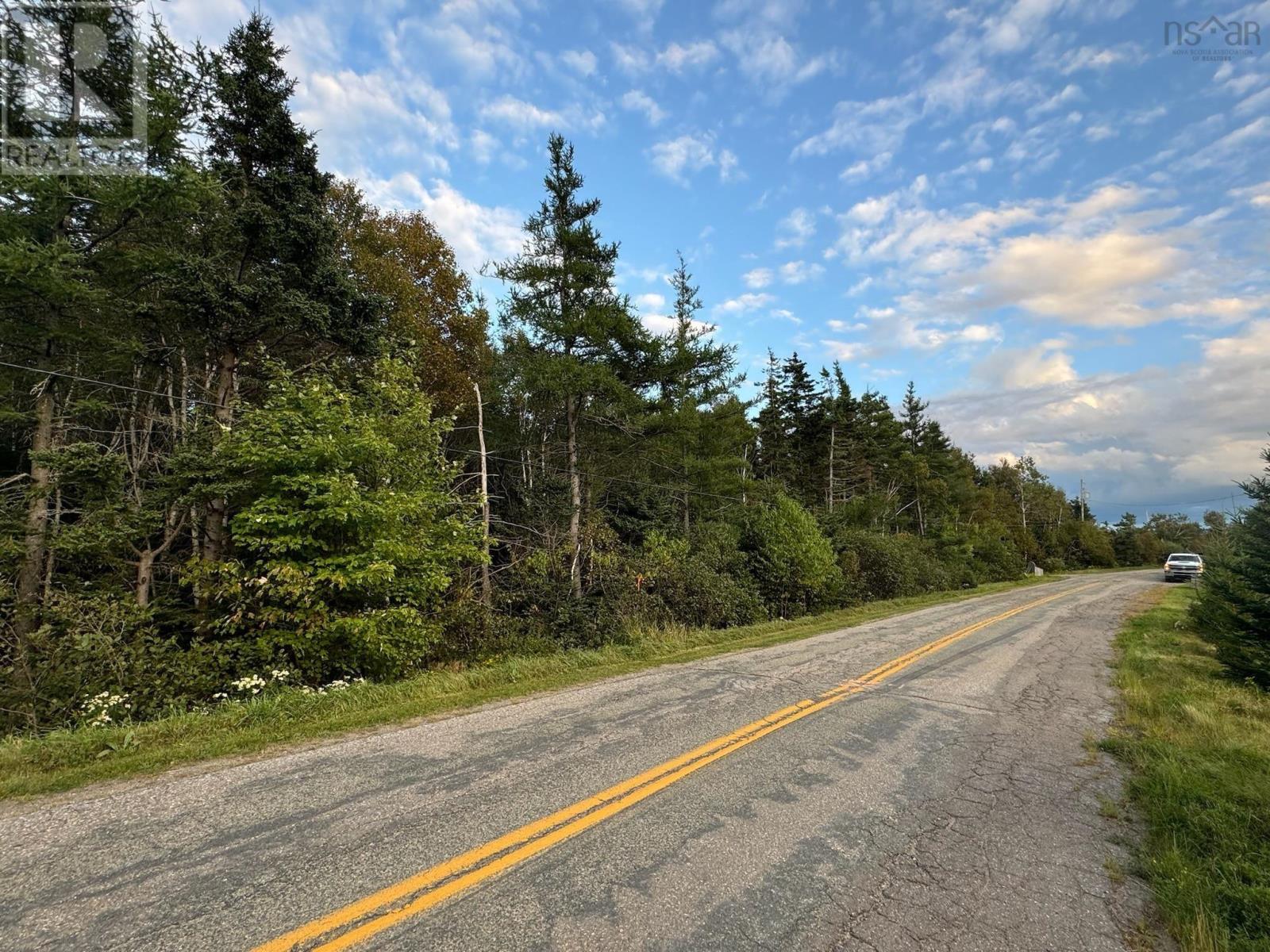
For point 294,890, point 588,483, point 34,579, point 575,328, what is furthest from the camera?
point 588,483

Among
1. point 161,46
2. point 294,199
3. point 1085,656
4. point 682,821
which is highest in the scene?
point 161,46

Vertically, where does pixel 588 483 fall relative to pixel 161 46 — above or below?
below

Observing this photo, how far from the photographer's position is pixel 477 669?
857cm

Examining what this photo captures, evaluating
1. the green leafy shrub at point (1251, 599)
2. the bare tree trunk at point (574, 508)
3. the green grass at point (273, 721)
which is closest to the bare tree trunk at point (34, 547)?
the green grass at point (273, 721)

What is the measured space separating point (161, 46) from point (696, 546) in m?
16.6

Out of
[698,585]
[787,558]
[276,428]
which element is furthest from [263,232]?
[787,558]

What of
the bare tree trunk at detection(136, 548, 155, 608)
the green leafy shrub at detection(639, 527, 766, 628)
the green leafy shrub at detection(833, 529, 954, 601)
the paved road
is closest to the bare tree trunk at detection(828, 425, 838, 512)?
the green leafy shrub at detection(833, 529, 954, 601)

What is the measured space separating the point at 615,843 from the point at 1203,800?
4837 mm

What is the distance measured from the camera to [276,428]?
8039mm

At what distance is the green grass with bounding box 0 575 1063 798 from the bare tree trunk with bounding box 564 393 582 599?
3.11 meters

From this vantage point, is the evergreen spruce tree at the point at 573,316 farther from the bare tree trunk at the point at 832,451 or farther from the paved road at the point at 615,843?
the bare tree trunk at the point at 832,451

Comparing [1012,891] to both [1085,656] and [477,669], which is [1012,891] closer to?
[477,669]

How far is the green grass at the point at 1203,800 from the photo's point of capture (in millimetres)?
2996

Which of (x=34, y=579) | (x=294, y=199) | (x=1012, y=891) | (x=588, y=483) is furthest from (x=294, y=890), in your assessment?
(x=588, y=483)
